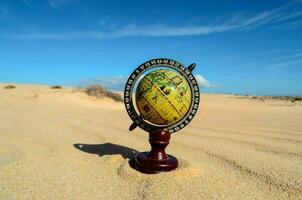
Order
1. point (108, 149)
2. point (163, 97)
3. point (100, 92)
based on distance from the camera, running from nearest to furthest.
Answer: point (163, 97) → point (108, 149) → point (100, 92)

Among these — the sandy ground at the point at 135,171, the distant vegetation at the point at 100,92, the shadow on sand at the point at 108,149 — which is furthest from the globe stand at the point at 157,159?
the distant vegetation at the point at 100,92

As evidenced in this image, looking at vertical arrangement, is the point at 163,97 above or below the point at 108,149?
above

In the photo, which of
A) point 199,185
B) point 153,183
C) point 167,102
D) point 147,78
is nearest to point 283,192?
point 199,185

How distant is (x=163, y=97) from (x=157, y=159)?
2.17 feet

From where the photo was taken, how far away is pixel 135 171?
3057 millimetres

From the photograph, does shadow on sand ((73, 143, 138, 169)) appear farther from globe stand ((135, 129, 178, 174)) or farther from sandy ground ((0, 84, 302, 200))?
globe stand ((135, 129, 178, 174))

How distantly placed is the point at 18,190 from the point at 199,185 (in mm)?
1618

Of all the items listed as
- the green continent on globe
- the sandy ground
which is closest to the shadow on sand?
the sandy ground

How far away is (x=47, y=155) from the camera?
365 centimetres

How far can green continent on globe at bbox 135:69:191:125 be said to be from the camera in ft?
9.99

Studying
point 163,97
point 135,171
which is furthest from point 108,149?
point 163,97

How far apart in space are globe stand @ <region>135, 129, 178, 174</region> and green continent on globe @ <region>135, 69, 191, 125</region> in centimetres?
15

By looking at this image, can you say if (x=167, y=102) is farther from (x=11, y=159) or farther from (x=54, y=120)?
(x=54, y=120)

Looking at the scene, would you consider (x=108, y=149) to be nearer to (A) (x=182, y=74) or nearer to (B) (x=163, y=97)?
(B) (x=163, y=97)
